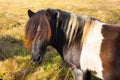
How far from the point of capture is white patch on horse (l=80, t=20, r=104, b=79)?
6.00 metres

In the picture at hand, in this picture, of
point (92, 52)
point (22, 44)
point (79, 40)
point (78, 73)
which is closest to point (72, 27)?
point (79, 40)

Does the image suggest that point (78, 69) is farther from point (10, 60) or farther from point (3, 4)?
point (3, 4)

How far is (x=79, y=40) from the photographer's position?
612cm

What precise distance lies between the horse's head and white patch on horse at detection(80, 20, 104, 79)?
750mm

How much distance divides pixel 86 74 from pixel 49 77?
2.04 m

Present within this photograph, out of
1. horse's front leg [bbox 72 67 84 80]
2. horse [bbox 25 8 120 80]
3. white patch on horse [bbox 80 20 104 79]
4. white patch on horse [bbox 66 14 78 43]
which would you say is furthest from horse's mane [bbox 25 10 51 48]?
horse's front leg [bbox 72 67 84 80]

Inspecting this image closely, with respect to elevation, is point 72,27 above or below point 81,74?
above

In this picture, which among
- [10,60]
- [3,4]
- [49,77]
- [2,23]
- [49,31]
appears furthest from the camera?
[3,4]

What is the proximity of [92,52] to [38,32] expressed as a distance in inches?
43.9

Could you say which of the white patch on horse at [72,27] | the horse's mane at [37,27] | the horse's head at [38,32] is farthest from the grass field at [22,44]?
the horse's mane at [37,27]

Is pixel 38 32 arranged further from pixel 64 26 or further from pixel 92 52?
pixel 92 52

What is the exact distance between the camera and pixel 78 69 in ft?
20.3

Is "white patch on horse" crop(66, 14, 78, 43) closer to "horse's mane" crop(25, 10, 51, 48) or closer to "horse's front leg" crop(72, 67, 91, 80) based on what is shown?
"horse's mane" crop(25, 10, 51, 48)

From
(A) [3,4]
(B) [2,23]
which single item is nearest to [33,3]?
(A) [3,4]
